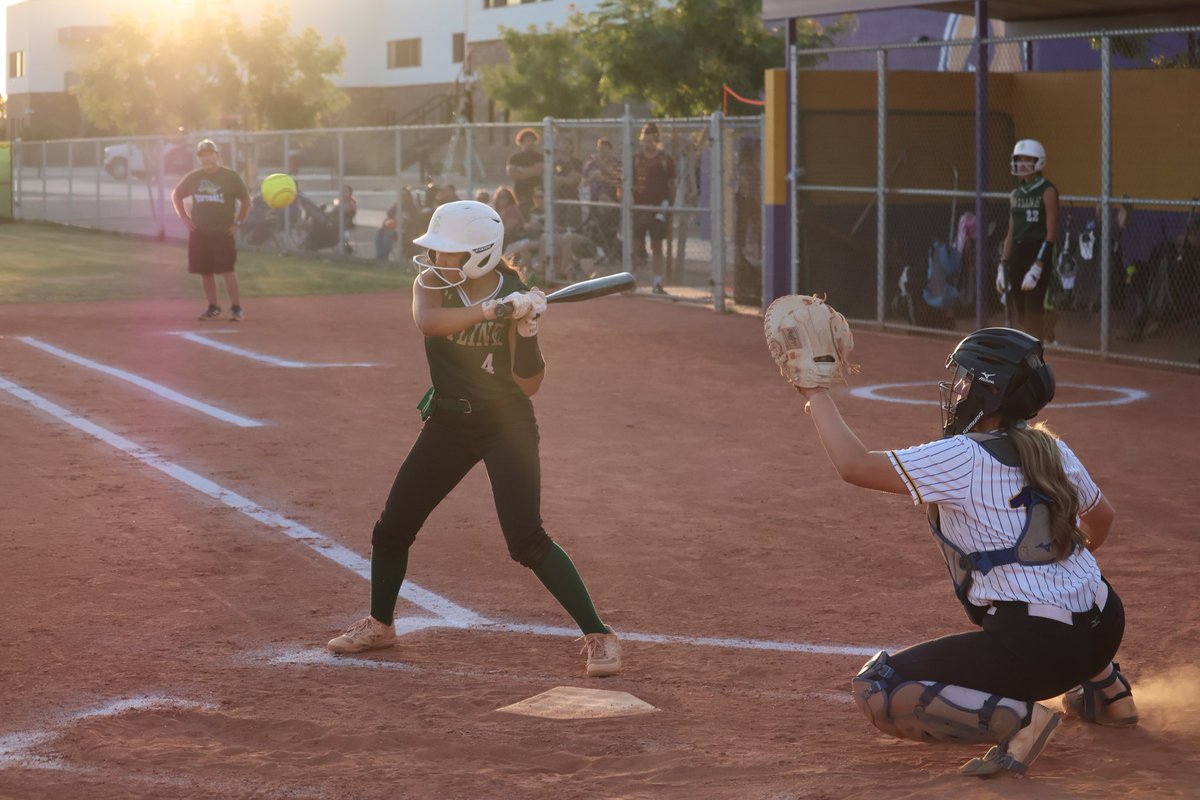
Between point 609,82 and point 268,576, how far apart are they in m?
23.6

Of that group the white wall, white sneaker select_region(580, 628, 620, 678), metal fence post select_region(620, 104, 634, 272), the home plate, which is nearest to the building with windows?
the white wall

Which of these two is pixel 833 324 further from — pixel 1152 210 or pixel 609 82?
pixel 609 82

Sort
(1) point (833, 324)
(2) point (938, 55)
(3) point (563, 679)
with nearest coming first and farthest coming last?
(1) point (833, 324), (3) point (563, 679), (2) point (938, 55)

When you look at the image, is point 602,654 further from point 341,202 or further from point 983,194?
point 341,202

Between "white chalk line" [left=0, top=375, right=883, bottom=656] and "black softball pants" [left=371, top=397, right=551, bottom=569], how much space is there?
64cm

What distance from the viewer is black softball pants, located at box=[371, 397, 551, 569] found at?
5949mm

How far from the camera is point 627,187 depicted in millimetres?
21500

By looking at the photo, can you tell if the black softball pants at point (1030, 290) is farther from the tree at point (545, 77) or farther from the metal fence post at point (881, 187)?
the tree at point (545, 77)

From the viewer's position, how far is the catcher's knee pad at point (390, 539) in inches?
245

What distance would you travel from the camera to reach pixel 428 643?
6.41 m

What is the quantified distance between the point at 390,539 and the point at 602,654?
979 millimetres

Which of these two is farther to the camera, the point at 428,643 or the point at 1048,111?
the point at 1048,111

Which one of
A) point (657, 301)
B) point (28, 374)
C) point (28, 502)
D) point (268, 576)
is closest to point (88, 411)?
point (28, 374)

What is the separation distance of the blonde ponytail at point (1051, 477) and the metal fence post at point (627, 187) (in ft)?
55.7
